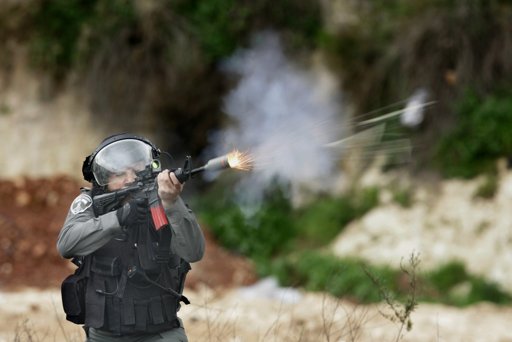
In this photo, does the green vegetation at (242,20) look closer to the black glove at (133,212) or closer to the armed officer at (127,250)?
the armed officer at (127,250)

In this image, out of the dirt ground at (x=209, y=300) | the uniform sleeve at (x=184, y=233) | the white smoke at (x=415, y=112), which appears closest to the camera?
the uniform sleeve at (x=184, y=233)

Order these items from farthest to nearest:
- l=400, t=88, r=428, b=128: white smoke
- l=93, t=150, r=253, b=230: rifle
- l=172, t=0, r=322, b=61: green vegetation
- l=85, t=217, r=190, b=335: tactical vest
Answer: l=172, t=0, r=322, b=61: green vegetation → l=400, t=88, r=428, b=128: white smoke → l=85, t=217, r=190, b=335: tactical vest → l=93, t=150, r=253, b=230: rifle

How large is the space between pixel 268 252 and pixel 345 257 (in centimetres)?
115

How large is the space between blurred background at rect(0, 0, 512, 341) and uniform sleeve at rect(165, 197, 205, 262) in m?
5.63

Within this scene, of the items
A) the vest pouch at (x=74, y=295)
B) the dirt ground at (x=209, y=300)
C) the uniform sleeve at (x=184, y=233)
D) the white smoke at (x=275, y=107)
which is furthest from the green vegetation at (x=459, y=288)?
the vest pouch at (x=74, y=295)

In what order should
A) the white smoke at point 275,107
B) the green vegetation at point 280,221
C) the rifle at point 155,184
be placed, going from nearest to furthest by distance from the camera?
the rifle at point 155,184
the green vegetation at point 280,221
the white smoke at point 275,107

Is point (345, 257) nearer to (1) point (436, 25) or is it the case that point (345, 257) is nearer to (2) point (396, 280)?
(2) point (396, 280)

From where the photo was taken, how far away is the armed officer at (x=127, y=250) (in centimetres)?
409

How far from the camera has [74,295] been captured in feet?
13.9

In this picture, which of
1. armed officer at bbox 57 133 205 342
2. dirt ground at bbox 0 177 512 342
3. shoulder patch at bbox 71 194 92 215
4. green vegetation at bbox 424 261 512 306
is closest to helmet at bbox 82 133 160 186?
armed officer at bbox 57 133 205 342

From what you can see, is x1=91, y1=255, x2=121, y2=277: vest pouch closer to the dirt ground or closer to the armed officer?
the armed officer

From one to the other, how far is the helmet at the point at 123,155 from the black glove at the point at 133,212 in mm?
193

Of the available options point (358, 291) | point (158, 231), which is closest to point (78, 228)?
point (158, 231)

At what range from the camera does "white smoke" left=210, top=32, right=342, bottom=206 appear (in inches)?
474
